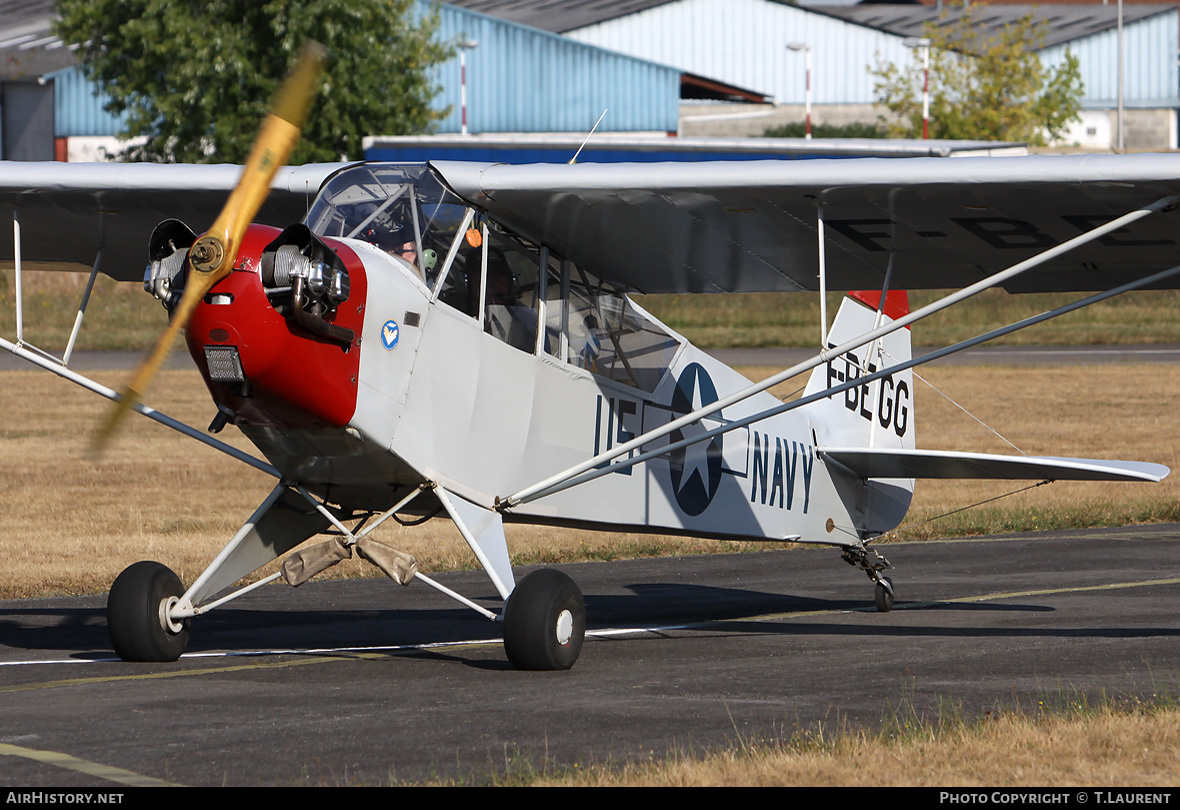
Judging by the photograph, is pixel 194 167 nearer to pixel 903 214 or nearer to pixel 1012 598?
pixel 903 214

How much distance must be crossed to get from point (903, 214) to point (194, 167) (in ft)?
14.1

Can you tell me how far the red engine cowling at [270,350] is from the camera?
7.18 meters

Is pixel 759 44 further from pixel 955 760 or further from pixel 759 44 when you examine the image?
pixel 955 760

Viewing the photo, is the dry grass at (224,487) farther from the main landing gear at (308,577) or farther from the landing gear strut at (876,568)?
the main landing gear at (308,577)

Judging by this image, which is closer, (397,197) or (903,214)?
(397,197)

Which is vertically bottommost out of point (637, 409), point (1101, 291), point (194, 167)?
point (637, 409)

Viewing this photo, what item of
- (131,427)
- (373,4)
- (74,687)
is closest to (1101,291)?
(74,687)

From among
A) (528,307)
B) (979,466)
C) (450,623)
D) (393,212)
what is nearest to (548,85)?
(450,623)

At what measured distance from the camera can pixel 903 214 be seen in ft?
30.4

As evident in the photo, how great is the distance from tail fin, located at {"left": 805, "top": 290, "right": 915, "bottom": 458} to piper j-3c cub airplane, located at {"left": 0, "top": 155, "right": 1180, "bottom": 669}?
146cm

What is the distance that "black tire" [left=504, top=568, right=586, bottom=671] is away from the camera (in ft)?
26.8

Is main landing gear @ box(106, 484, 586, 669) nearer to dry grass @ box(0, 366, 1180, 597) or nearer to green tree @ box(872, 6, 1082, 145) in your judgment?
dry grass @ box(0, 366, 1180, 597)

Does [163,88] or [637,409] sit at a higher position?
[163,88]

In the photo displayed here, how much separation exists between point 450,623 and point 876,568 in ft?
10.7
